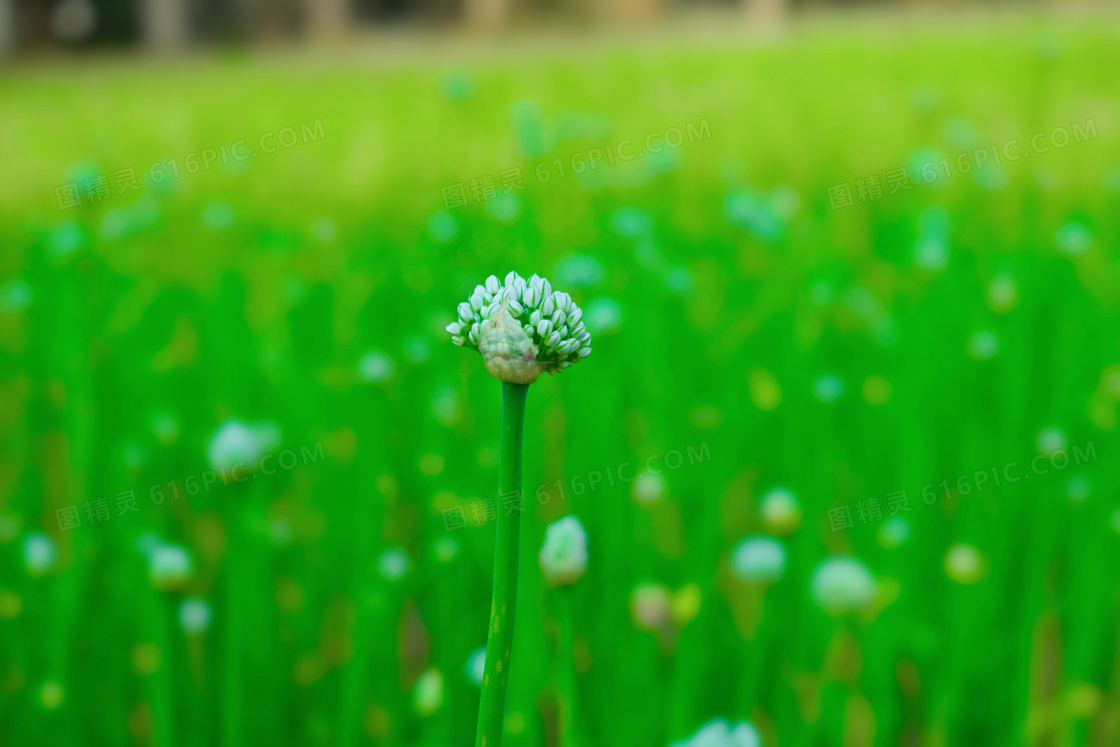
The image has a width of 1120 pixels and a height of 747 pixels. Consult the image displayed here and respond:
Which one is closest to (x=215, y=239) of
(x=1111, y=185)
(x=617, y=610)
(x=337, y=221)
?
(x=337, y=221)

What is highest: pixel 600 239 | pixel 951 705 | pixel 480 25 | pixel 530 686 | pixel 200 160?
pixel 480 25

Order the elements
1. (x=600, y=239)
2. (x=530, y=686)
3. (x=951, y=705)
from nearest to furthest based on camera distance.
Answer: (x=530, y=686) → (x=951, y=705) → (x=600, y=239)

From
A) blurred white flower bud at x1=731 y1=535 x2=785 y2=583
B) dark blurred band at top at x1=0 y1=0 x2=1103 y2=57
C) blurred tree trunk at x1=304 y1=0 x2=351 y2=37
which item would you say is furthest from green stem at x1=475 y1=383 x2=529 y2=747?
blurred tree trunk at x1=304 y1=0 x2=351 y2=37

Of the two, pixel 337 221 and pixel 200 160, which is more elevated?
pixel 200 160

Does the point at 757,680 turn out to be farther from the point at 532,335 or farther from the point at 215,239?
the point at 215,239

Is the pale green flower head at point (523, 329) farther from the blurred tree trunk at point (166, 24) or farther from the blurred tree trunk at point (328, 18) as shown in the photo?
the blurred tree trunk at point (166, 24)

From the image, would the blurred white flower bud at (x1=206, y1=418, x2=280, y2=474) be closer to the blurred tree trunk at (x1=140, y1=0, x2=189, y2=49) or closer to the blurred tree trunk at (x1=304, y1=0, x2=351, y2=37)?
the blurred tree trunk at (x1=304, y1=0, x2=351, y2=37)

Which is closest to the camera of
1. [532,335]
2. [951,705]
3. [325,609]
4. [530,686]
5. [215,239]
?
[532,335]
